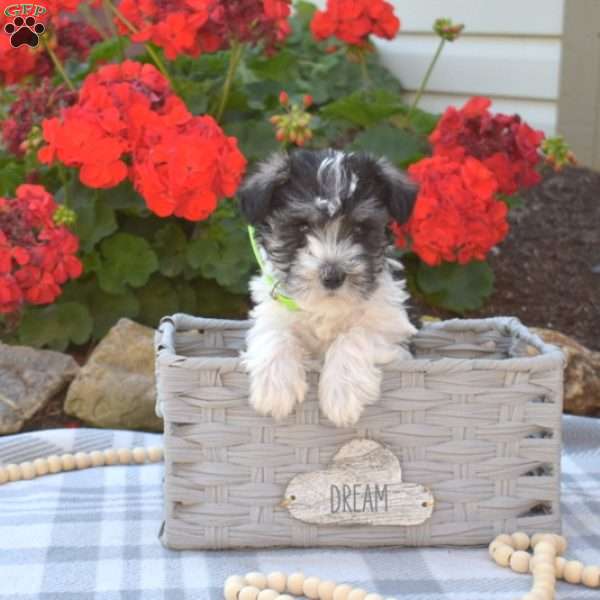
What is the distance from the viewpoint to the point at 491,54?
27.4 ft

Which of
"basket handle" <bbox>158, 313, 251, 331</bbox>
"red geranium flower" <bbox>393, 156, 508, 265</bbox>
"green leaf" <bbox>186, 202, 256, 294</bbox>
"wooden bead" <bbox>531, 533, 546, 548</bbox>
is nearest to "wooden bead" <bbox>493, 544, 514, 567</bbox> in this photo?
"wooden bead" <bbox>531, 533, 546, 548</bbox>


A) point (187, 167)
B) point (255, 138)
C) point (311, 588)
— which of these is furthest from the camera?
point (255, 138)

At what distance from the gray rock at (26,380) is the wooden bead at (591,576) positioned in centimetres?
314

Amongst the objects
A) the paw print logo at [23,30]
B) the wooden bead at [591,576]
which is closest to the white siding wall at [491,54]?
the paw print logo at [23,30]

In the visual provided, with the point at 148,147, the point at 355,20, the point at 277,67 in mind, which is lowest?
the point at 148,147

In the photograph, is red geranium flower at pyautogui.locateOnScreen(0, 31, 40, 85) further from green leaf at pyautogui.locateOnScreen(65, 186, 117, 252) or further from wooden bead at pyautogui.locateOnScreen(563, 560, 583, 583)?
wooden bead at pyautogui.locateOnScreen(563, 560, 583, 583)

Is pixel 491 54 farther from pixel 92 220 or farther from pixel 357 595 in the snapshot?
pixel 357 595

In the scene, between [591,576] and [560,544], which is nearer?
[591,576]

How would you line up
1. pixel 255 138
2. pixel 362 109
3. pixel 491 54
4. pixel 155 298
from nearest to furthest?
pixel 155 298 < pixel 255 138 < pixel 362 109 < pixel 491 54

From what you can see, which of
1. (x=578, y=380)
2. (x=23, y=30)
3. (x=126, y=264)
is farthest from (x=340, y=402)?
(x=23, y=30)

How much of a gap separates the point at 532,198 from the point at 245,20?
10.6 feet

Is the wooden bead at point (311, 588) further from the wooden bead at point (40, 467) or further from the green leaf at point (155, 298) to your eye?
the green leaf at point (155, 298)

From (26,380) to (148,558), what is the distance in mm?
2148

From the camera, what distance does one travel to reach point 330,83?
320 inches
